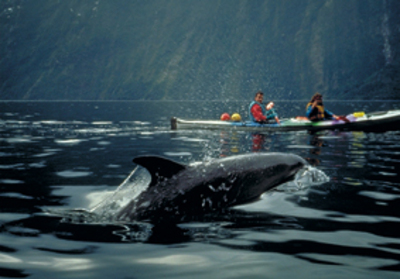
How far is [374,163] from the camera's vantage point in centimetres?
1224

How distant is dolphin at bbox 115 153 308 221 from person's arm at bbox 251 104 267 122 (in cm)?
1645

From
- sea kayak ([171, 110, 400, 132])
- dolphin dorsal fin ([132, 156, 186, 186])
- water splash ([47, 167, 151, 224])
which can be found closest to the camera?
dolphin dorsal fin ([132, 156, 186, 186])

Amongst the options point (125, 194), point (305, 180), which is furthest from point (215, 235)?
point (305, 180)

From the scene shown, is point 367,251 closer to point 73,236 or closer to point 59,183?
point 73,236

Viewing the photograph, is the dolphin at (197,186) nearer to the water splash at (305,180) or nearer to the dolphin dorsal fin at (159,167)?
the dolphin dorsal fin at (159,167)

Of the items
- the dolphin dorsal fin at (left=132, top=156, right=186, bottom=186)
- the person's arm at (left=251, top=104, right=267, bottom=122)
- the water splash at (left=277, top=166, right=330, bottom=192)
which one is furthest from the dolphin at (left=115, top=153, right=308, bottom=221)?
the person's arm at (left=251, top=104, right=267, bottom=122)

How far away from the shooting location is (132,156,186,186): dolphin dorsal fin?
19.6 feet

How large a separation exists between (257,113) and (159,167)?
1788 centimetres

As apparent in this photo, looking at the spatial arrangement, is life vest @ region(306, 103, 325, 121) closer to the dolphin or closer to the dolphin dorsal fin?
the dolphin

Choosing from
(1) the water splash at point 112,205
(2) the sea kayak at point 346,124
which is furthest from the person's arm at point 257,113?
(1) the water splash at point 112,205

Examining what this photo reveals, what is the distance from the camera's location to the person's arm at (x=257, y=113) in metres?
23.5

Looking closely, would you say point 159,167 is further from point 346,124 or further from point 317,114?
point 317,114

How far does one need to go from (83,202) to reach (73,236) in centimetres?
206

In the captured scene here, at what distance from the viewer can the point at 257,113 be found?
930 inches
